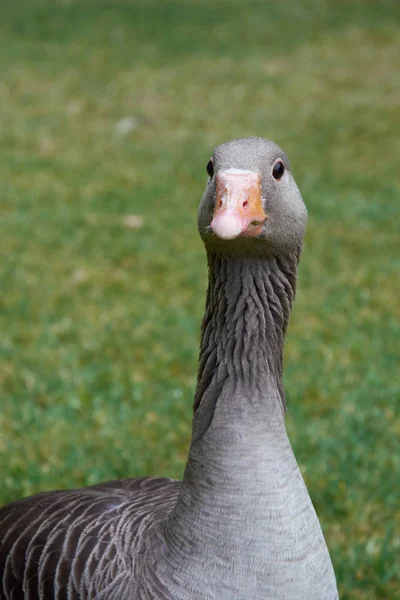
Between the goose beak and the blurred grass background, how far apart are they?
6.04 feet

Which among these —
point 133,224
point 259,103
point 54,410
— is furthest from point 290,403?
point 259,103

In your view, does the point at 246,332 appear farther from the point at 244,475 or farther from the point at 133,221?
the point at 133,221

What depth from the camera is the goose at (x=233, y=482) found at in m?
2.13

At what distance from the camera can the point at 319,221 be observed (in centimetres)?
714

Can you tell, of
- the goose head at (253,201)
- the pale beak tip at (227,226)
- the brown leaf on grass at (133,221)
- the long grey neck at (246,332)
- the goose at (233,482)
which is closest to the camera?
the pale beak tip at (227,226)

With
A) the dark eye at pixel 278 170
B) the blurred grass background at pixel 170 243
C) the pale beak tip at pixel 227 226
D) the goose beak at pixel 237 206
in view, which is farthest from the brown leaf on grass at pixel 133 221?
the pale beak tip at pixel 227 226

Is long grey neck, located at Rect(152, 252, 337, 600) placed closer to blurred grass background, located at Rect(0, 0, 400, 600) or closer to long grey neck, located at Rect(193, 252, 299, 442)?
long grey neck, located at Rect(193, 252, 299, 442)

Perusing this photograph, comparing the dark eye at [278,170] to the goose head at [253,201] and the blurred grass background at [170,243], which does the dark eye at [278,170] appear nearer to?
the goose head at [253,201]

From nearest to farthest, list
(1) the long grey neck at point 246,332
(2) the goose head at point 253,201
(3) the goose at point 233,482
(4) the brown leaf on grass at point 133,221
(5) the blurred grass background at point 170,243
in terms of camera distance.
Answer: (2) the goose head at point 253,201, (3) the goose at point 233,482, (1) the long grey neck at point 246,332, (5) the blurred grass background at point 170,243, (4) the brown leaf on grass at point 133,221

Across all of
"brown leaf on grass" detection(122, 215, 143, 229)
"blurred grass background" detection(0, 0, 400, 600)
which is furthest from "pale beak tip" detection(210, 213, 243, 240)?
"brown leaf on grass" detection(122, 215, 143, 229)

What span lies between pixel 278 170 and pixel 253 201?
21 cm

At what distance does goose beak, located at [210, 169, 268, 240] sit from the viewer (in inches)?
74.9

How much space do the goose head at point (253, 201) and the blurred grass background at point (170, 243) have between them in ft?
5.58

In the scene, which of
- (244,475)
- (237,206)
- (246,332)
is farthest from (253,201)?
(244,475)
